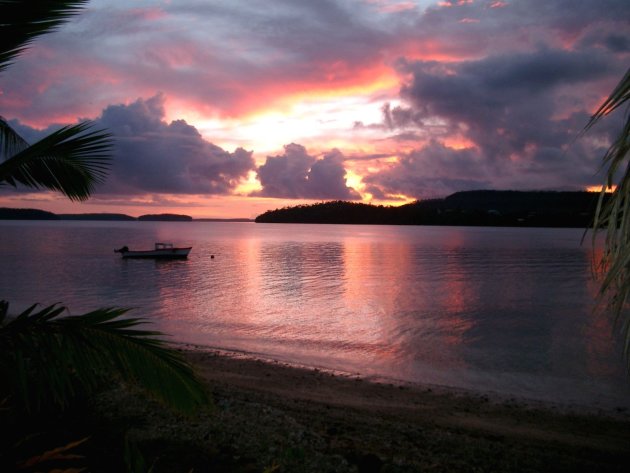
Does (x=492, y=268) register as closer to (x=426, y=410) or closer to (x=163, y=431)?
(x=426, y=410)

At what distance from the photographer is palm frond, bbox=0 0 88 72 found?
2828mm

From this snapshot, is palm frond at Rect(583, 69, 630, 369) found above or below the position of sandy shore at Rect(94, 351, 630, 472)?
above

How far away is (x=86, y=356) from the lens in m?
2.90

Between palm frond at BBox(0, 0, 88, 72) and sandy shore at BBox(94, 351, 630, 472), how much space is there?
329 centimetres

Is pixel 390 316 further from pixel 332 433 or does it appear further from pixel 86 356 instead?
pixel 86 356

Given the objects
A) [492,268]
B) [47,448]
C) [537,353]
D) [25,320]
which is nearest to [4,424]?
[47,448]

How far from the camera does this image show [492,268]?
156 ft

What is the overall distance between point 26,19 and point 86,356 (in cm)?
221

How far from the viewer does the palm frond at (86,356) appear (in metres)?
2.81

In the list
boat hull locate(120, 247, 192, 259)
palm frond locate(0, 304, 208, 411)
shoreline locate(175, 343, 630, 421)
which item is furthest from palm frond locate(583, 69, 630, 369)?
boat hull locate(120, 247, 192, 259)

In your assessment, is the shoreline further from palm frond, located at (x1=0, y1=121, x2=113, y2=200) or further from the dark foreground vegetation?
palm frond, located at (x1=0, y1=121, x2=113, y2=200)

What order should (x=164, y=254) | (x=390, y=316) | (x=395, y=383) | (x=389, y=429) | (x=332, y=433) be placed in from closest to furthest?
(x=332, y=433)
(x=389, y=429)
(x=395, y=383)
(x=390, y=316)
(x=164, y=254)

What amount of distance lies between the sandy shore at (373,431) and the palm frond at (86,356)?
46.1 inches

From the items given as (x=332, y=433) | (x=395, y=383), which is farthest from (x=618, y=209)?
(x=395, y=383)
